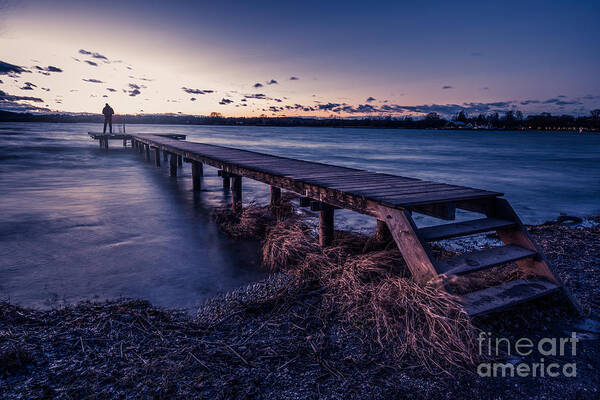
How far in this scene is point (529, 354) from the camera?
270 centimetres

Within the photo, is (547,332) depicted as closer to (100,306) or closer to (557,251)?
(557,251)

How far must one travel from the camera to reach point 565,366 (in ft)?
8.49

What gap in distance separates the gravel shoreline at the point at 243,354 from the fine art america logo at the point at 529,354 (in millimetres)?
59

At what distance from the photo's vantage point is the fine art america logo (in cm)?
252

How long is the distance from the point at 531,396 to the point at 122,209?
875 cm

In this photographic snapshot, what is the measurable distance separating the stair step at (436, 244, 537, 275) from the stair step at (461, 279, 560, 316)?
0.22 m

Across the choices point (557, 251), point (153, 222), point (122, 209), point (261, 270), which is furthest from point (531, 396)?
point (122, 209)

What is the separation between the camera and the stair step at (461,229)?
3287 mm

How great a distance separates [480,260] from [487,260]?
0.06 m

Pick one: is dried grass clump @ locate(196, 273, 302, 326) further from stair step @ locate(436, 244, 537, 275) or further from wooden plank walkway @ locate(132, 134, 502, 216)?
stair step @ locate(436, 244, 537, 275)

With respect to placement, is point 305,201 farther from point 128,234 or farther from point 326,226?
point 128,234

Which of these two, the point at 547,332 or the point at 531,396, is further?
the point at 547,332

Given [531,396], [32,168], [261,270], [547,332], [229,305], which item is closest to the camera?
[531,396]

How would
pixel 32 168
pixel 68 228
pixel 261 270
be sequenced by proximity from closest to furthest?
pixel 261 270, pixel 68 228, pixel 32 168
